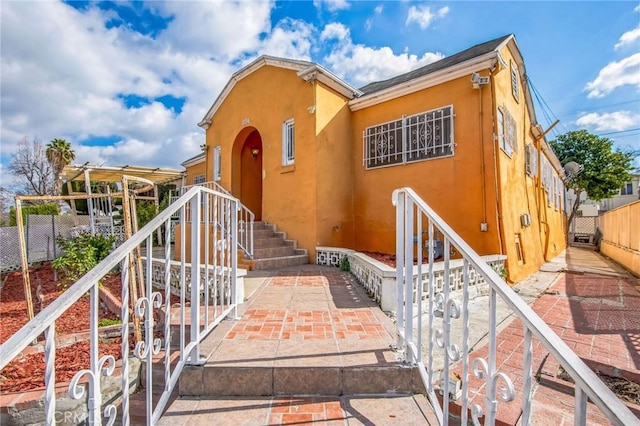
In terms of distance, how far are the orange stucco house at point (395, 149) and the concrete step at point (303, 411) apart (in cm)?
544

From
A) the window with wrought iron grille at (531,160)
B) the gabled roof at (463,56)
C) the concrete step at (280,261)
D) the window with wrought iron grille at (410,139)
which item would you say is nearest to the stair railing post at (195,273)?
the concrete step at (280,261)

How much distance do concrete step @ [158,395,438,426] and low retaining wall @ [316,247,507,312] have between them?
5.68 feet

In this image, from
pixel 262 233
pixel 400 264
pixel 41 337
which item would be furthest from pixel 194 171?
pixel 400 264

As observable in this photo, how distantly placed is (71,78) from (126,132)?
20.3 meters

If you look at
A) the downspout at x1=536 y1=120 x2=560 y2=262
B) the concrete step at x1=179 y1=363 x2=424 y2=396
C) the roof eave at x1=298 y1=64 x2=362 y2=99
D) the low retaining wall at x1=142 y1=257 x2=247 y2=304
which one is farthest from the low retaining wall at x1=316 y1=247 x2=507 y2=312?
the downspout at x1=536 y1=120 x2=560 y2=262

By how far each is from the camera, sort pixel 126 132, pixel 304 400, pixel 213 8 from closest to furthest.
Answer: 1. pixel 304 400
2. pixel 213 8
3. pixel 126 132

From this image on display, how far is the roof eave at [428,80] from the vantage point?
6537 mm

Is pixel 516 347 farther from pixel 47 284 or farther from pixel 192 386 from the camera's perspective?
pixel 47 284

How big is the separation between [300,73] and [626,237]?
11.9 metres

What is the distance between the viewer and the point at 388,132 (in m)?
A: 8.18

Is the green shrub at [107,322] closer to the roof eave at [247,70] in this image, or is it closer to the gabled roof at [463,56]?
the roof eave at [247,70]

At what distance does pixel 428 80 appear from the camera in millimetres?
7316

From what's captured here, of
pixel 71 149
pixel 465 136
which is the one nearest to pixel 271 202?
pixel 465 136

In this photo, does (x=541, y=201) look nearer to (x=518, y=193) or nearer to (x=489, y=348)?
(x=518, y=193)
